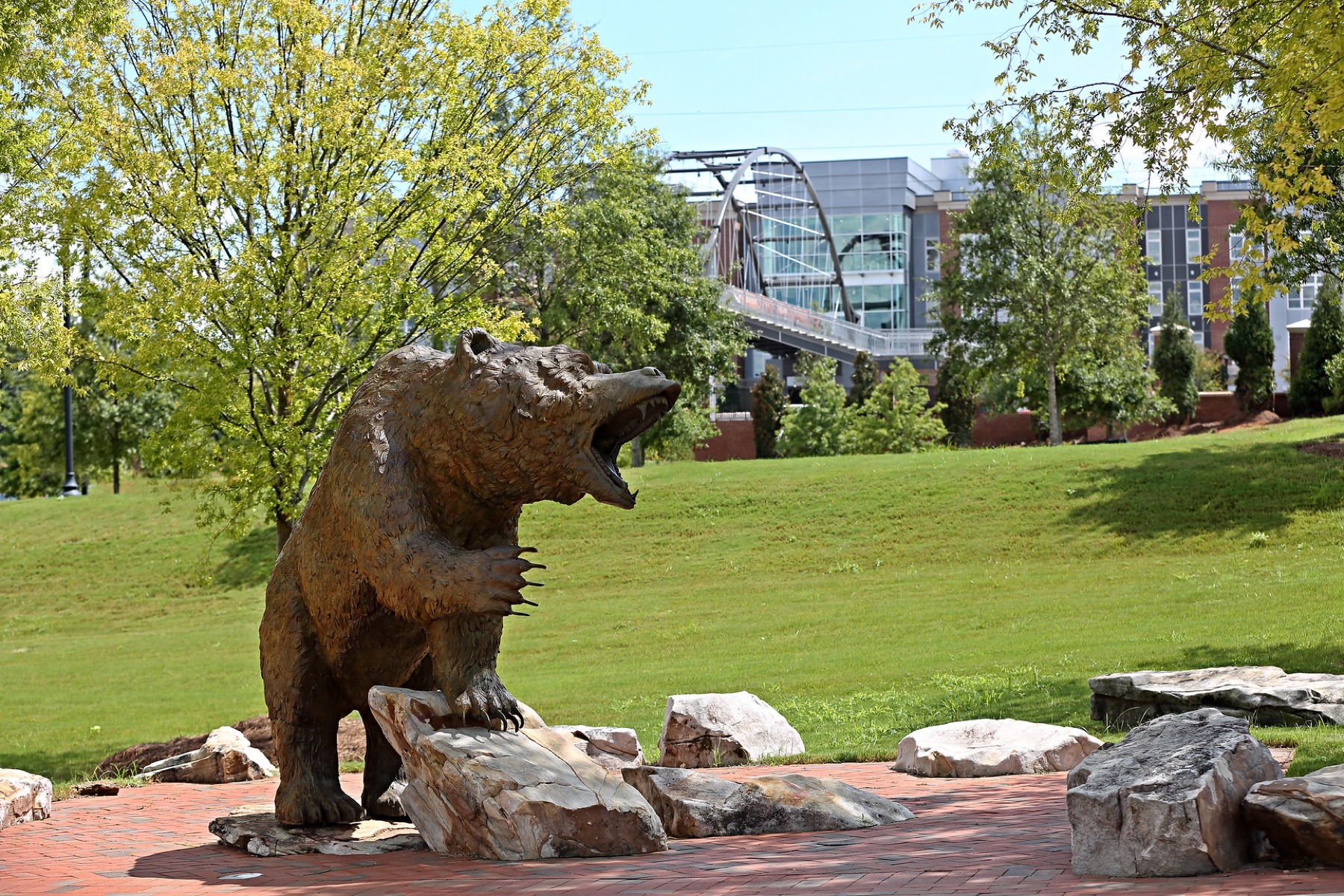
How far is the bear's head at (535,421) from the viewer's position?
5758 millimetres

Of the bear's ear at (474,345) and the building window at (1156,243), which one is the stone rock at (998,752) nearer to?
the bear's ear at (474,345)

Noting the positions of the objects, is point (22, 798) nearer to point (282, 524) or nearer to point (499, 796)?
point (499, 796)

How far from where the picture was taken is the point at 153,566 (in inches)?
1179

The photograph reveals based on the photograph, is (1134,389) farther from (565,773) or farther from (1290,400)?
(565,773)

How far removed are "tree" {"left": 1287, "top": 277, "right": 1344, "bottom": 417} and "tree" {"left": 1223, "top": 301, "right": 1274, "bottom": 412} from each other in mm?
2851

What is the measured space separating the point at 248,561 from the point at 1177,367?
34449mm

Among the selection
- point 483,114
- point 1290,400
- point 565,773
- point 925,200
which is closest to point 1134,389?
point 1290,400

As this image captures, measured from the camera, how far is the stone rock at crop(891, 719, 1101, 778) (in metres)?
8.64

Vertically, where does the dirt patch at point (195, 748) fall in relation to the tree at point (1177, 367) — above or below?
below

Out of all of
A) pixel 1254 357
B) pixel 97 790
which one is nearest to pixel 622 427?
pixel 97 790

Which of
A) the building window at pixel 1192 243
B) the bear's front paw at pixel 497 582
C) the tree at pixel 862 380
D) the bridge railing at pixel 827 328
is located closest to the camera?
the bear's front paw at pixel 497 582

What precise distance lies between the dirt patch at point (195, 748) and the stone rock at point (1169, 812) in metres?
7.50

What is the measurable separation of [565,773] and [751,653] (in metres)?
12.7

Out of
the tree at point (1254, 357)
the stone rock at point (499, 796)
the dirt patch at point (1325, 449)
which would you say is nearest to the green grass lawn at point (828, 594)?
the dirt patch at point (1325, 449)
